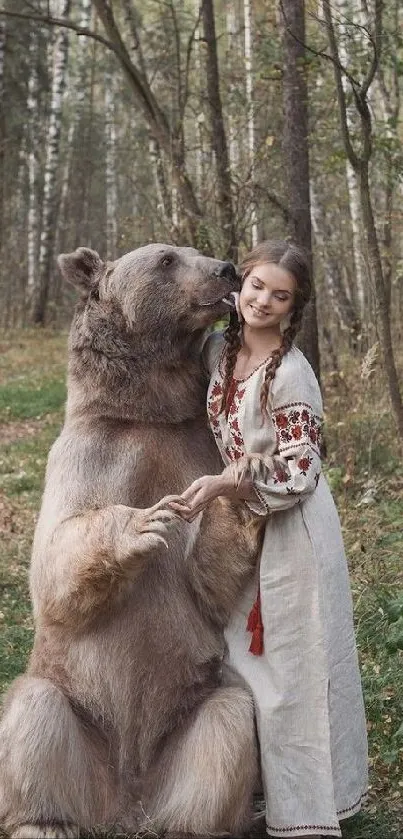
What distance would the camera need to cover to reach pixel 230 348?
3689 millimetres

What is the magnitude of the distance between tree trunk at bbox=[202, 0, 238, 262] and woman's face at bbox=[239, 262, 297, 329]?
5.21 meters

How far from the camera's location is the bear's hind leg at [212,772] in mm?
3406

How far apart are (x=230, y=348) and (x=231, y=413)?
25 cm

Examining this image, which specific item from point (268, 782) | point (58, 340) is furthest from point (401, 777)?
point (58, 340)

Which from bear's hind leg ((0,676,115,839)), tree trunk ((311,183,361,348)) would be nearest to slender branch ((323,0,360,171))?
bear's hind leg ((0,676,115,839))

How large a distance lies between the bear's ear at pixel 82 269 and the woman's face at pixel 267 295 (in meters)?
0.66

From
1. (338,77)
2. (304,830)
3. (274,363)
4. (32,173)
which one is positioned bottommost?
(304,830)

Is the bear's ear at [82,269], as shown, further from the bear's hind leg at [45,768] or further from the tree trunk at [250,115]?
the tree trunk at [250,115]

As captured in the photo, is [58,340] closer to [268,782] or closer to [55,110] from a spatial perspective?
[55,110]

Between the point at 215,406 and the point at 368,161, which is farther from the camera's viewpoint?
the point at 368,161

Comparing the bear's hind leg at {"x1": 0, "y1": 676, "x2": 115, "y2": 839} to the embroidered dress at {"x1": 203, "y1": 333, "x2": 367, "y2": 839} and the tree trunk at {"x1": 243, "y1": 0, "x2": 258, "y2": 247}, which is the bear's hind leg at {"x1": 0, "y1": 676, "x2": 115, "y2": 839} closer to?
the embroidered dress at {"x1": 203, "y1": 333, "x2": 367, "y2": 839}

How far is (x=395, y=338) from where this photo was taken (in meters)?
9.68

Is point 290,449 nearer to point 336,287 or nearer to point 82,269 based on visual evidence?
point 82,269

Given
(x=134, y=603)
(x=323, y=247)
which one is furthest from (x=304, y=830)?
(x=323, y=247)
